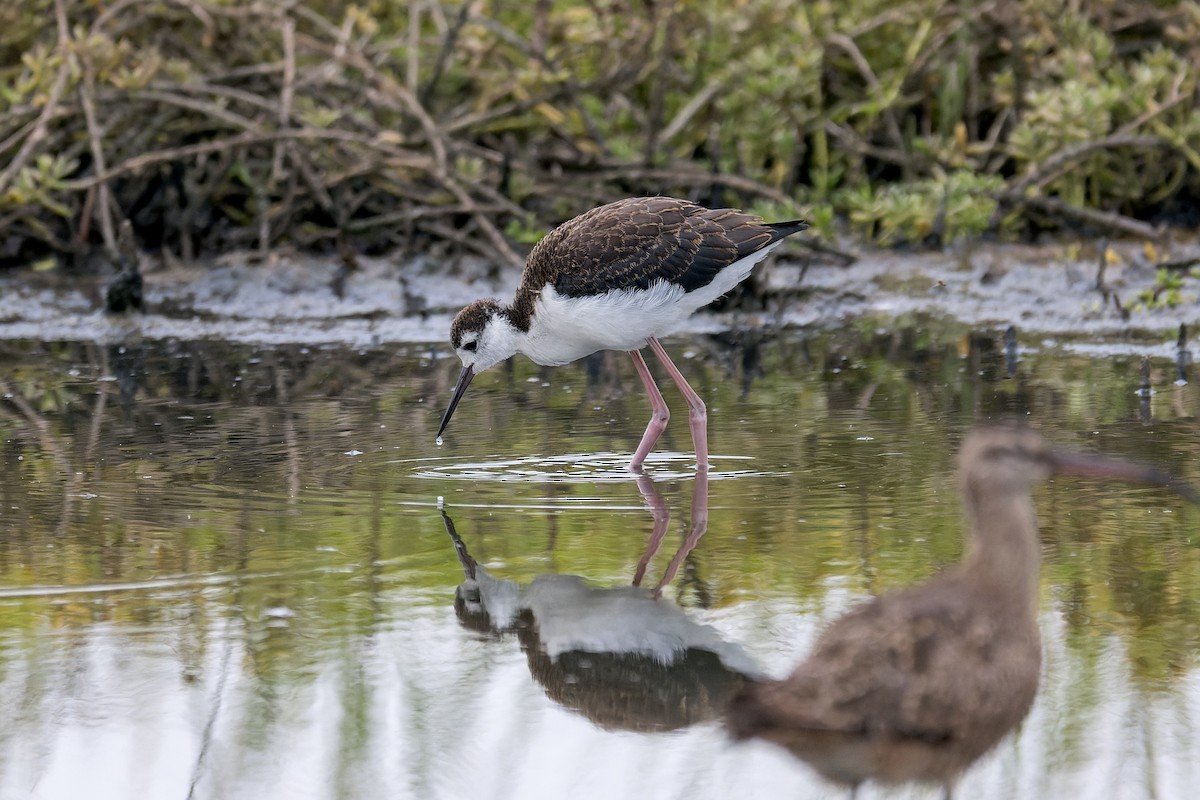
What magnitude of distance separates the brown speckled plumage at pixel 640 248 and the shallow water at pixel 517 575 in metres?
0.68

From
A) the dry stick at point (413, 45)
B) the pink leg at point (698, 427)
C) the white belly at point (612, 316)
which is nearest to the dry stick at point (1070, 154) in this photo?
the dry stick at point (413, 45)

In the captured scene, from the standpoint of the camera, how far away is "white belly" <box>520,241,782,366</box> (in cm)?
753

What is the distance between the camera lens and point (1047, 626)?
4.78 m

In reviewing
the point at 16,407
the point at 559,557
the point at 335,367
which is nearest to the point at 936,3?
the point at 335,367

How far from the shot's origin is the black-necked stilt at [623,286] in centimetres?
754

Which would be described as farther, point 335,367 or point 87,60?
point 87,60

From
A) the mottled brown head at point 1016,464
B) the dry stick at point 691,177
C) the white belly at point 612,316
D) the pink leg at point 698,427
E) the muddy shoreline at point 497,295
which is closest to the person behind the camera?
the mottled brown head at point 1016,464

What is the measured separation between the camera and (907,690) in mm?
3654

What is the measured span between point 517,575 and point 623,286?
233 cm

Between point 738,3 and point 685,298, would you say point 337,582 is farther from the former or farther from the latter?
point 738,3

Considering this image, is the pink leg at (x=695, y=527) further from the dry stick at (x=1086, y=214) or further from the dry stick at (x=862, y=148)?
the dry stick at (x=862, y=148)

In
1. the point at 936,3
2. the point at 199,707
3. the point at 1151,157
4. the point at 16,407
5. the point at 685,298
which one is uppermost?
the point at 936,3

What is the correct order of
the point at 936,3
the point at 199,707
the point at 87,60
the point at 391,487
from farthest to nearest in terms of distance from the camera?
the point at 936,3 < the point at 87,60 < the point at 391,487 < the point at 199,707

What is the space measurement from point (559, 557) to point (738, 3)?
767 cm
